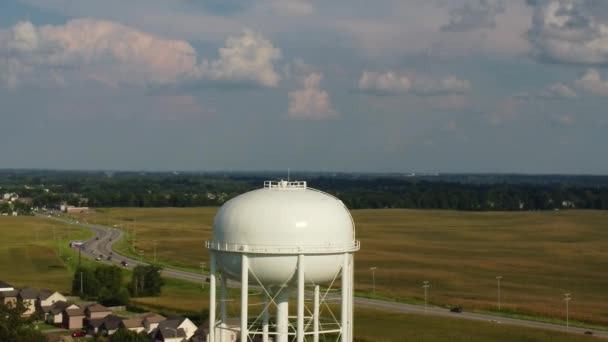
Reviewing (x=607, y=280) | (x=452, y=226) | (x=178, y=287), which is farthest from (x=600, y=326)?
(x=452, y=226)

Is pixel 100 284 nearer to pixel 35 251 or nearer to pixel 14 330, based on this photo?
pixel 14 330

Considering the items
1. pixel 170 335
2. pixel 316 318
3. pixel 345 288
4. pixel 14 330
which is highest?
pixel 345 288

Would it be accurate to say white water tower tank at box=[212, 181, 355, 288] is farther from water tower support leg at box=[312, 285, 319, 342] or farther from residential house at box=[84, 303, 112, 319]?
residential house at box=[84, 303, 112, 319]

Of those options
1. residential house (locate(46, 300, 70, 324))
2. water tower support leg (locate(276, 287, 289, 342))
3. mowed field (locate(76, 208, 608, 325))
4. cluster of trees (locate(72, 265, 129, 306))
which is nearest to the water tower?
water tower support leg (locate(276, 287, 289, 342))

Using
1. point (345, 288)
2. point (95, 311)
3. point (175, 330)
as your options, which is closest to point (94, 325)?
point (95, 311)

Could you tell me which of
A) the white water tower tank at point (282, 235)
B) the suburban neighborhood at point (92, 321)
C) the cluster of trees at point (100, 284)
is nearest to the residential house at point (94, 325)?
the suburban neighborhood at point (92, 321)

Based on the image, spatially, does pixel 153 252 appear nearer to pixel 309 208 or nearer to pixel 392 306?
pixel 392 306
